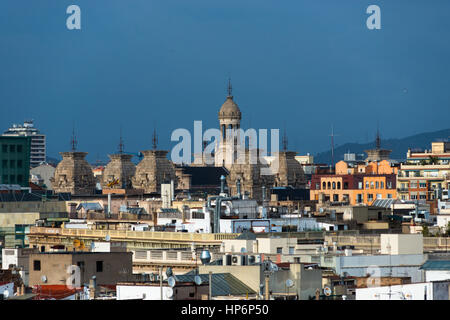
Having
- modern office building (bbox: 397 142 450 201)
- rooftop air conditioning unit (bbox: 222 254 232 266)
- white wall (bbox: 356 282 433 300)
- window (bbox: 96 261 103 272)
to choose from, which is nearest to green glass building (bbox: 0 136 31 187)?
modern office building (bbox: 397 142 450 201)

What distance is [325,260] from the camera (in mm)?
44000

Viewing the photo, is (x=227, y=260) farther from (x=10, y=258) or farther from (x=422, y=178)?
(x=422, y=178)

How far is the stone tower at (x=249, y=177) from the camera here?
18750 centimetres

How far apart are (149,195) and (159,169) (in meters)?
33.3

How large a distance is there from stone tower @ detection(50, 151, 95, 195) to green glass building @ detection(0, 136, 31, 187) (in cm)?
6699

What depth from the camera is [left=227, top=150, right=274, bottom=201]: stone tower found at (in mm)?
187500

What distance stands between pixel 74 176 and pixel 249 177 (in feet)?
71.3

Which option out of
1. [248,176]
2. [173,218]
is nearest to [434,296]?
[173,218]

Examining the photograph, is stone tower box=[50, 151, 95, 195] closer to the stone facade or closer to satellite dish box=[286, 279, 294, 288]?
the stone facade

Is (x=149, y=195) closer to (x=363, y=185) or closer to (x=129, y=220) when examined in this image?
(x=363, y=185)

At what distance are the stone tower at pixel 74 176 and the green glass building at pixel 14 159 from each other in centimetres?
6699

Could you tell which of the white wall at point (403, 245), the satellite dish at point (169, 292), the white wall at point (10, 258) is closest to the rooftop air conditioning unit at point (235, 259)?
the white wall at point (403, 245)

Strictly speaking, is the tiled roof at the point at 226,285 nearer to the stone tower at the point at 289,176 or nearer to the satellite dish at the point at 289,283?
the satellite dish at the point at 289,283
